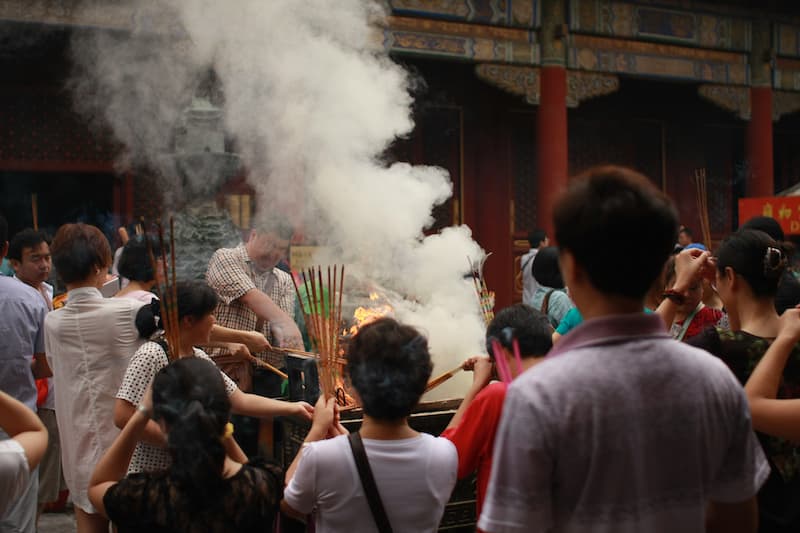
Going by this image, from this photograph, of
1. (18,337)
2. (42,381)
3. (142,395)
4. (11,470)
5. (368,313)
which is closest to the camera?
(11,470)

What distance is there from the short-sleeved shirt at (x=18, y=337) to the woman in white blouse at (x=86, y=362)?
24.5 inches

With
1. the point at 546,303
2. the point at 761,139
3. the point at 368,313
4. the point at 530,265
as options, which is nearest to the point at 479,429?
the point at 368,313

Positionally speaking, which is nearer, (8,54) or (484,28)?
(8,54)

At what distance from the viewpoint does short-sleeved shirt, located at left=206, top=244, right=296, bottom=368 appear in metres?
3.88

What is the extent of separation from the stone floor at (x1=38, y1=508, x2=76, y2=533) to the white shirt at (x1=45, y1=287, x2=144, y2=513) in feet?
5.21

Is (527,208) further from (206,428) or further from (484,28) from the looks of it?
(206,428)

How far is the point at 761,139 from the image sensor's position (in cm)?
1014

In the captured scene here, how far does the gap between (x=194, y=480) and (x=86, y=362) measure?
1184 millimetres

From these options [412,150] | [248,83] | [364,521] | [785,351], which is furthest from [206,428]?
[412,150]

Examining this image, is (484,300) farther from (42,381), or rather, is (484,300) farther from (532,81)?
(532,81)

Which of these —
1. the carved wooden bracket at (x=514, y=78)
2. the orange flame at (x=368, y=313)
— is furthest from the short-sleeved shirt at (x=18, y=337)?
the carved wooden bracket at (x=514, y=78)

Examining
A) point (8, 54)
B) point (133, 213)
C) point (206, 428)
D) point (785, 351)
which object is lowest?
point (206, 428)

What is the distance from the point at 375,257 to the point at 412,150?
479 centimetres

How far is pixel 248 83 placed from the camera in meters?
5.79
